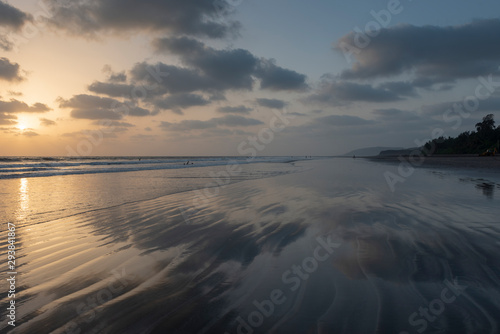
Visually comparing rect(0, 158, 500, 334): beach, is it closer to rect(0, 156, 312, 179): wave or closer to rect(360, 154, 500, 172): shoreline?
rect(0, 156, 312, 179): wave

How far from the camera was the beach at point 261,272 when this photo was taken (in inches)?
115

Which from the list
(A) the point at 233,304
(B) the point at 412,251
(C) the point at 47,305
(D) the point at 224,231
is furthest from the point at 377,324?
(D) the point at 224,231

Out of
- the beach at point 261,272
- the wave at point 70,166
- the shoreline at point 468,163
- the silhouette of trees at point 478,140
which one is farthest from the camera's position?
the silhouette of trees at point 478,140

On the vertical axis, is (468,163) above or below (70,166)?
below

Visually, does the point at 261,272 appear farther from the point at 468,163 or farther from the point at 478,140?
the point at 478,140

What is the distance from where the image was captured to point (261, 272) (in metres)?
4.21

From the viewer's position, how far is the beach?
9.61ft

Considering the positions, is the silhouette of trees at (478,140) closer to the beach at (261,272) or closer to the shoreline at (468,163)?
the shoreline at (468,163)

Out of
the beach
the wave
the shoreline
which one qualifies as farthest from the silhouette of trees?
the beach

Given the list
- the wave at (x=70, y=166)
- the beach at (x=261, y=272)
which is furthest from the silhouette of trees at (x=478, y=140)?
the beach at (x=261, y=272)

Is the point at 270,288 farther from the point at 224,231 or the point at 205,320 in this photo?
the point at 224,231

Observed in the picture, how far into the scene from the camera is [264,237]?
603 cm

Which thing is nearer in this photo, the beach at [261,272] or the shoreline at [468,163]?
the beach at [261,272]

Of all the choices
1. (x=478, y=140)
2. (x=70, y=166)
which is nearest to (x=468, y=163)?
(x=478, y=140)
